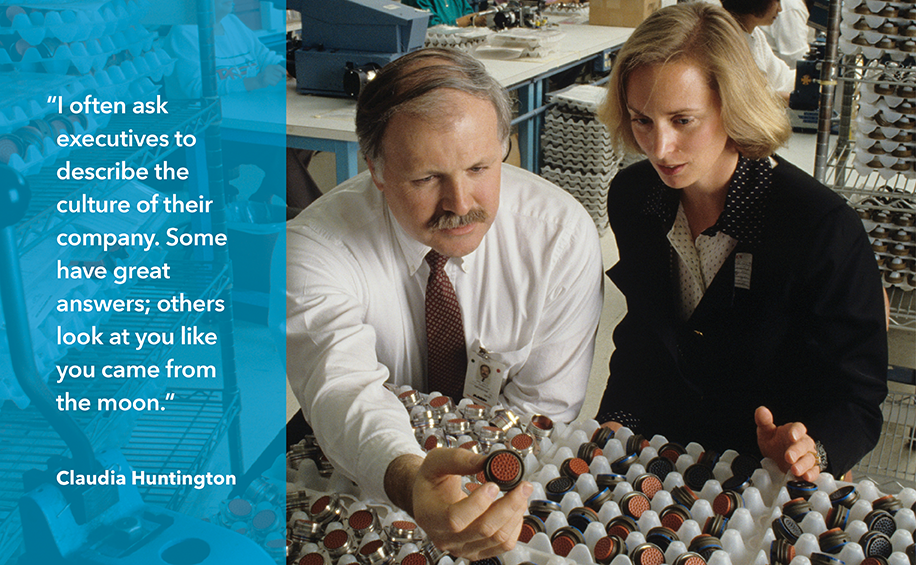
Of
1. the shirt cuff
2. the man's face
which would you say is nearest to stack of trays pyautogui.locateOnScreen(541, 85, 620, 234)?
the man's face

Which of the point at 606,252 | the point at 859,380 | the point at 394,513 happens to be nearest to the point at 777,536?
the point at 394,513

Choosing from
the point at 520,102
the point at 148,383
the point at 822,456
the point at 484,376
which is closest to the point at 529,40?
the point at 520,102

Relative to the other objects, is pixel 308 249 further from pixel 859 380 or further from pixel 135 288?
pixel 859 380

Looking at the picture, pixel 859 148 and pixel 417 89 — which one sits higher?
pixel 417 89

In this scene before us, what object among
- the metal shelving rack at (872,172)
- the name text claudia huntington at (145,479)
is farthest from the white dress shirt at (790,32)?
the name text claudia huntington at (145,479)

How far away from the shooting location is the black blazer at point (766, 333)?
60.7 inches

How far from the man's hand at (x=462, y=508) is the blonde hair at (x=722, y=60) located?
3.22ft

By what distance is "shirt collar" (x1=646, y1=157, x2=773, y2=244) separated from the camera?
1.65 meters

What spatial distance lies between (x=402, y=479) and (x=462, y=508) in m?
0.19

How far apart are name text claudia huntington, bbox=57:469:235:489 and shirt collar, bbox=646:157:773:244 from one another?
1204 millimetres

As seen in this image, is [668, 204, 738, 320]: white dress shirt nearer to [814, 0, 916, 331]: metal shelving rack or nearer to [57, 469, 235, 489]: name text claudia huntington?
[814, 0, 916, 331]: metal shelving rack

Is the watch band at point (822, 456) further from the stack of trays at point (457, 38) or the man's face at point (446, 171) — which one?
the stack of trays at point (457, 38)

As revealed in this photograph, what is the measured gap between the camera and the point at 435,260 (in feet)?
5.45

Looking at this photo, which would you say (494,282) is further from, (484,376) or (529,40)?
(529,40)
